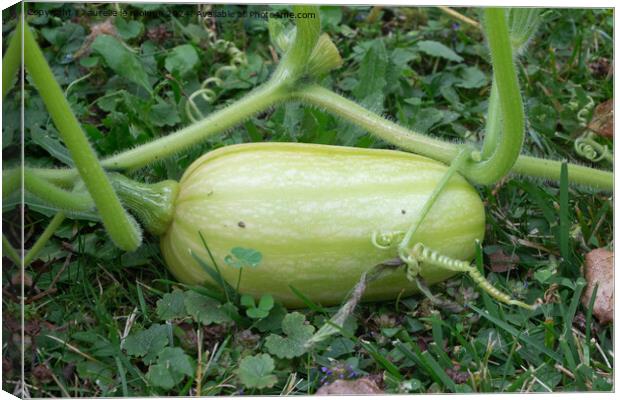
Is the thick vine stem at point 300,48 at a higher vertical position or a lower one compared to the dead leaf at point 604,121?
higher

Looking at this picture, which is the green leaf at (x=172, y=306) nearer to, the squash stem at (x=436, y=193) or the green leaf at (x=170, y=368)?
the green leaf at (x=170, y=368)

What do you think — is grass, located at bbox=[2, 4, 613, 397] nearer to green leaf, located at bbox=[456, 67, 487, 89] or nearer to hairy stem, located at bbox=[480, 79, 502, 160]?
green leaf, located at bbox=[456, 67, 487, 89]

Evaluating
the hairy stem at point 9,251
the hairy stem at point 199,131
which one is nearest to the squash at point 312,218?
the hairy stem at point 199,131

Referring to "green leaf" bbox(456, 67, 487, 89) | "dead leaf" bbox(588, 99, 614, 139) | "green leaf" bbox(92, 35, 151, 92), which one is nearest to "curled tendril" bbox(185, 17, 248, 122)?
"green leaf" bbox(92, 35, 151, 92)

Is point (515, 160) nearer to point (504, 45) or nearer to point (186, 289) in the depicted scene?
point (504, 45)

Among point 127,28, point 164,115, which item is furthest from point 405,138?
point 127,28

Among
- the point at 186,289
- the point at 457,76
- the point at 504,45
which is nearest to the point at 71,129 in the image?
the point at 186,289
